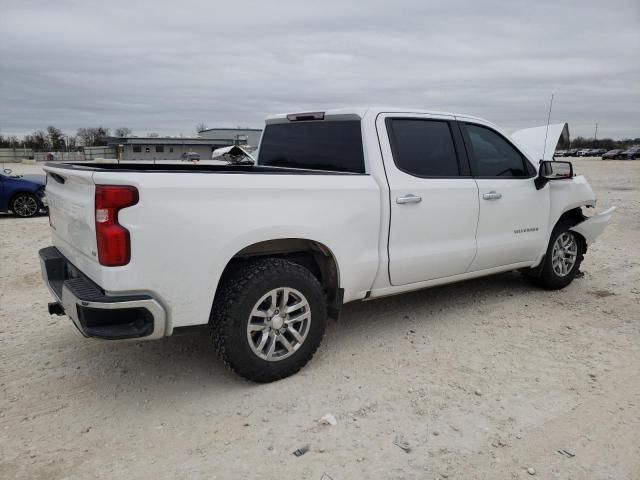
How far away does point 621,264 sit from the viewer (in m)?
7.12

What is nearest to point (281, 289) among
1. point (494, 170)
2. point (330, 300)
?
point (330, 300)

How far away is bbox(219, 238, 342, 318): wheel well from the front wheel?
9.37 feet

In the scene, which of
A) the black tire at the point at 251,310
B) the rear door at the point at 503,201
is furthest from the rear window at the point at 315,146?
the rear door at the point at 503,201

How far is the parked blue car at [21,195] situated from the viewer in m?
12.4

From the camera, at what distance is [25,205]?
41.3 feet

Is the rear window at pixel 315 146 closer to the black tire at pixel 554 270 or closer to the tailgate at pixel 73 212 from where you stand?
the tailgate at pixel 73 212

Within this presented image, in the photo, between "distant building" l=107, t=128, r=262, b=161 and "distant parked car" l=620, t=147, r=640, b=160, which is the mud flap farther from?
"distant parked car" l=620, t=147, r=640, b=160

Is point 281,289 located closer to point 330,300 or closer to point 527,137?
point 330,300

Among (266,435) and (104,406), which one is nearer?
(266,435)

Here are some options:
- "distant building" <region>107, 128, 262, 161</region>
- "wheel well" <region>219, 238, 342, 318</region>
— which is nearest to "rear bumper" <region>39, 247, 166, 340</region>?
"wheel well" <region>219, 238, 342, 318</region>

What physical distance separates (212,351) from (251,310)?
3.51 ft

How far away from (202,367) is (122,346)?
0.82 metres

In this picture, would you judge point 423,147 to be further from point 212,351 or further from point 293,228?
point 212,351

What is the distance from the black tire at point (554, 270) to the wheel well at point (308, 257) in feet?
9.36
